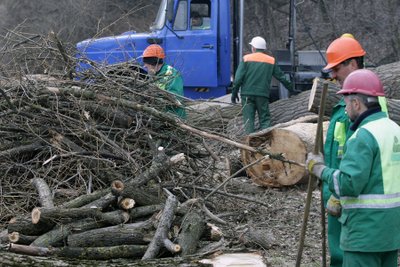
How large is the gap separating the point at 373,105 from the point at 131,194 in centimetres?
272

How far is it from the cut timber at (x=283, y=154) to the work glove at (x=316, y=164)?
13.1ft

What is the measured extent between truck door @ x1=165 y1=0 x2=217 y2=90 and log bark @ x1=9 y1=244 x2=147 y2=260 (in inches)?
327

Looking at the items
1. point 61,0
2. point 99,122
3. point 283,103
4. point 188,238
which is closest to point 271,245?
point 188,238

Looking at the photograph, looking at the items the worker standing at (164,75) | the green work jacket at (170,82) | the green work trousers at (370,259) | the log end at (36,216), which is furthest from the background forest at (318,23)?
the green work trousers at (370,259)

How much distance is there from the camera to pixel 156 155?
7562 millimetres

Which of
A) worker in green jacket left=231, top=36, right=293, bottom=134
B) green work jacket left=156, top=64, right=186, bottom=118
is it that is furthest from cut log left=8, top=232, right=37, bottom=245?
worker in green jacket left=231, top=36, right=293, bottom=134

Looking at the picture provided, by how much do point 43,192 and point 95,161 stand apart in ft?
2.21

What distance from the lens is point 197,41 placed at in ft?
48.1

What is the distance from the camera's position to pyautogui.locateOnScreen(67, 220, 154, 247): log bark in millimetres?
6426

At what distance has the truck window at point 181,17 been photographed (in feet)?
48.3

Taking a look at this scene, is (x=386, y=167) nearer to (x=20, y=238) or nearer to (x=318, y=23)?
(x=20, y=238)

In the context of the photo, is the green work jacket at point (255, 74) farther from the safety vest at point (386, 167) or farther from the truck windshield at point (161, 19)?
the safety vest at point (386, 167)

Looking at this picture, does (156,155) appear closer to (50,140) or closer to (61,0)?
(50,140)

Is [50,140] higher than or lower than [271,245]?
higher
